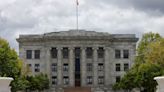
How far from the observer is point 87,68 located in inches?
4343

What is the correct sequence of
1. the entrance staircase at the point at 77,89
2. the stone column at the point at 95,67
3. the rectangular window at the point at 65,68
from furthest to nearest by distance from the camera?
the rectangular window at the point at 65,68
the stone column at the point at 95,67
the entrance staircase at the point at 77,89

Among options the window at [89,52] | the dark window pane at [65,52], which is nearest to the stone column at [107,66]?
the window at [89,52]

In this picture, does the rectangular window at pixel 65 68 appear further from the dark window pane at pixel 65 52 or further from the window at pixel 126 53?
the window at pixel 126 53

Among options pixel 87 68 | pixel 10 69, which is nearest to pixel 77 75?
pixel 87 68

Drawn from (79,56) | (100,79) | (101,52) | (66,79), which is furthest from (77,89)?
(101,52)

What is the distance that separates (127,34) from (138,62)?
28.1 m

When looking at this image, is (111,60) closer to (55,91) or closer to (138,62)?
(55,91)

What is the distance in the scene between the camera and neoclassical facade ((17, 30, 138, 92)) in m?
109

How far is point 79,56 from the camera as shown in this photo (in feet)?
363

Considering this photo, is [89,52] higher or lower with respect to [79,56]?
higher

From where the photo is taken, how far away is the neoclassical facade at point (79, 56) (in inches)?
4299

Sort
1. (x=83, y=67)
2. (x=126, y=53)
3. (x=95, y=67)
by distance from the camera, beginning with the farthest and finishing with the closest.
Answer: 1. (x=126, y=53)
2. (x=95, y=67)
3. (x=83, y=67)

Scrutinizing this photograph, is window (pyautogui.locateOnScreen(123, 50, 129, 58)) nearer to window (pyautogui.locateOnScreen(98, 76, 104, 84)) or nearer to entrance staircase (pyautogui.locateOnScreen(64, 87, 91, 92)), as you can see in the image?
window (pyautogui.locateOnScreen(98, 76, 104, 84))

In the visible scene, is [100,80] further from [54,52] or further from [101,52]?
[54,52]
